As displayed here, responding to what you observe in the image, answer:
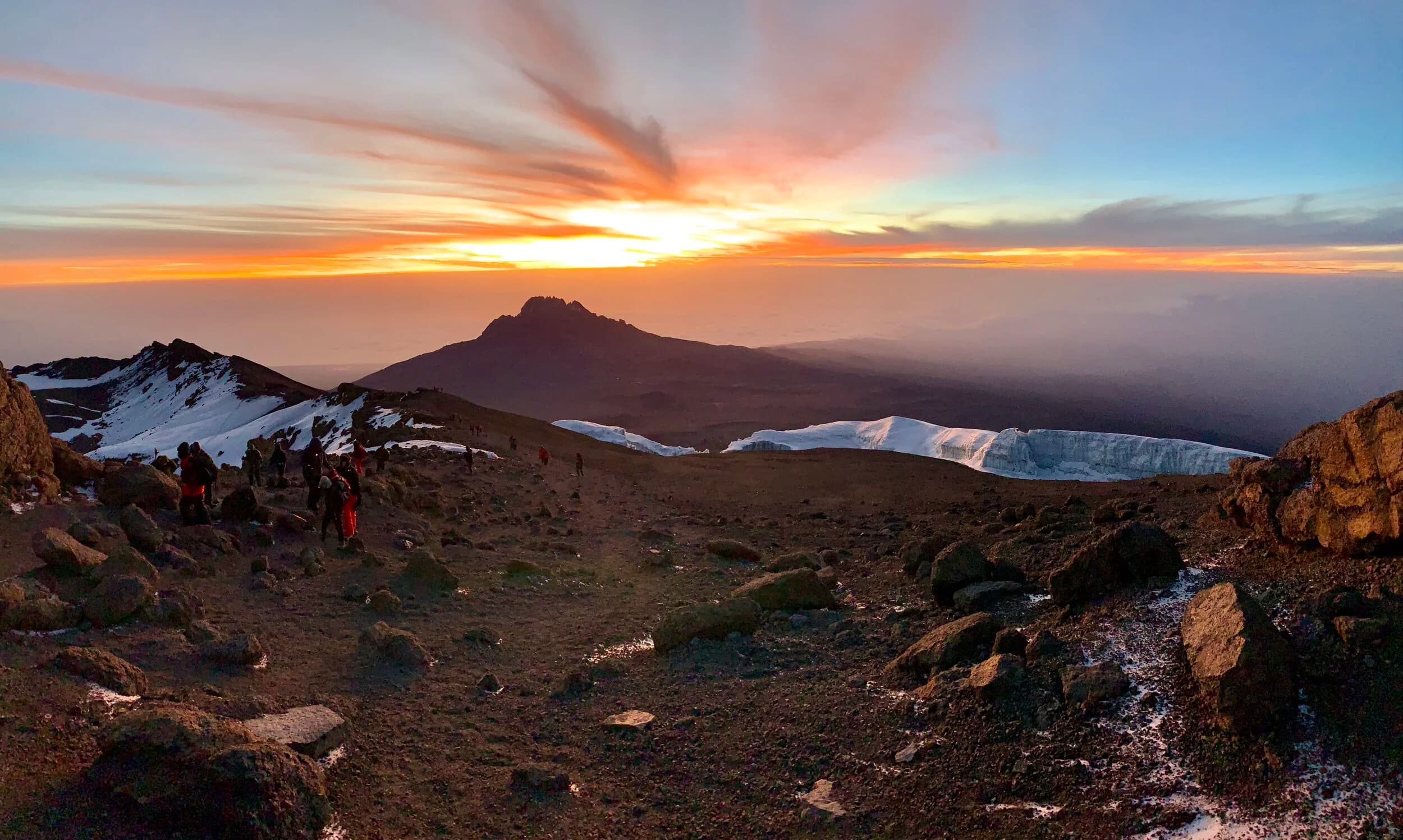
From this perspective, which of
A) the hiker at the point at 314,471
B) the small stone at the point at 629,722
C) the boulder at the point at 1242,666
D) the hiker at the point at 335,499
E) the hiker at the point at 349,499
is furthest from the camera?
the hiker at the point at 314,471

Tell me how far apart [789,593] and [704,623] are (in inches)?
71.9

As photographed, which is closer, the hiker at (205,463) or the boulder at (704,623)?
the boulder at (704,623)

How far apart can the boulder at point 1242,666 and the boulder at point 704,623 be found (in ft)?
17.2

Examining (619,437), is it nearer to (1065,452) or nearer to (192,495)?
(1065,452)

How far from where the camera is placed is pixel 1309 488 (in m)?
8.43

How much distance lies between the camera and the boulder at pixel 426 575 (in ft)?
41.6

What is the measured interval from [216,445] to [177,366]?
37.3 m

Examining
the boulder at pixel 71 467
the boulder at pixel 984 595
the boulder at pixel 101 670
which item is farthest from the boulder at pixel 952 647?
the boulder at pixel 71 467

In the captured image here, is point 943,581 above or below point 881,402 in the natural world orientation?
above

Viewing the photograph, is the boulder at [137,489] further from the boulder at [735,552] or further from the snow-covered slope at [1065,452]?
the snow-covered slope at [1065,452]

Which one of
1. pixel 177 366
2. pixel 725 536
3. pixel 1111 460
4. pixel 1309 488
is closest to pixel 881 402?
pixel 1111 460

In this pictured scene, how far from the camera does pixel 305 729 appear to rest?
258 inches

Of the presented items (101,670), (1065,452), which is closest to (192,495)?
(101,670)

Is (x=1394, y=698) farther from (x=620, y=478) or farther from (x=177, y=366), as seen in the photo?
(x=177, y=366)
